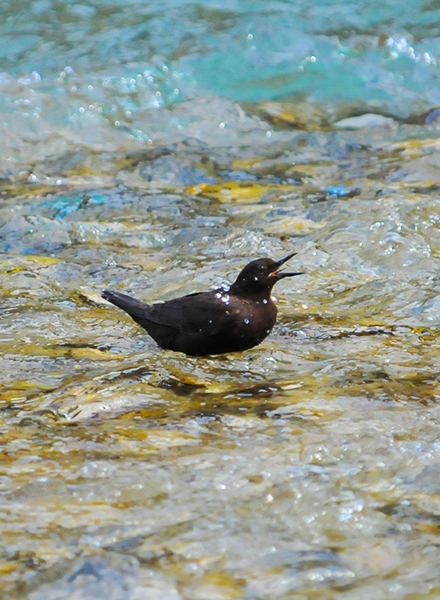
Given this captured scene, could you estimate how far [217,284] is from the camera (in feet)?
20.1

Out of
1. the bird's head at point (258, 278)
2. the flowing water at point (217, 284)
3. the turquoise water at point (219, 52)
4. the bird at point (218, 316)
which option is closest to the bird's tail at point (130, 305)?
the bird at point (218, 316)

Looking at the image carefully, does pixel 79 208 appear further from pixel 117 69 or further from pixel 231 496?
pixel 231 496

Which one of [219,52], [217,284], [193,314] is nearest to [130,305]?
[193,314]

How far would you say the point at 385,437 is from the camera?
11.1ft

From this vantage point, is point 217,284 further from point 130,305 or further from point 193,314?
point 193,314

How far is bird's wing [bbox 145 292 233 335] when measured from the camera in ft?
15.0

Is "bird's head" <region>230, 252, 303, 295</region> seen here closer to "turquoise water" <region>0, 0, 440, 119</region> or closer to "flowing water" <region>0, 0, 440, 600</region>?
"flowing water" <region>0, 0, 440, 600</region>

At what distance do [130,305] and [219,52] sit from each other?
24.6 ft

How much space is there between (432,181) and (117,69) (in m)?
4.80

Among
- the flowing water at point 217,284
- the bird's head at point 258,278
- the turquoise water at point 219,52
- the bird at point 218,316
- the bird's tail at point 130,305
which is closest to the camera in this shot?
the flowing water at point 217,284

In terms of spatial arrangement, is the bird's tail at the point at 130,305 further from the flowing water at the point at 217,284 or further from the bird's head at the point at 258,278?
the bird's head at the point at 258,278

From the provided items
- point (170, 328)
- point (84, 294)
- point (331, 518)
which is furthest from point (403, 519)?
point (84, 294)

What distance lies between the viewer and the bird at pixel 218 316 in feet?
14.8

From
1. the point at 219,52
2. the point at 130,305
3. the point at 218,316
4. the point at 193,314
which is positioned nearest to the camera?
the point at 218,316
